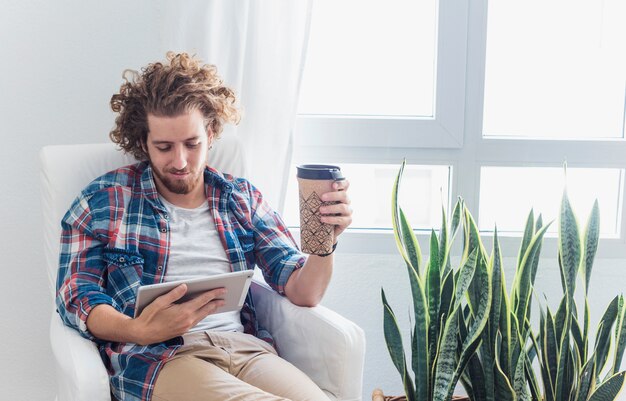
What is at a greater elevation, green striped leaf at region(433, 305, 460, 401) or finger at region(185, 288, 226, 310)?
finger at region(185, 288, 226, 310)

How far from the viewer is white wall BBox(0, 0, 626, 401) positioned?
216 cm

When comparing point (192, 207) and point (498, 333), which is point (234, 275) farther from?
point (498, 333)

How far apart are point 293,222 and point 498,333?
885 mm

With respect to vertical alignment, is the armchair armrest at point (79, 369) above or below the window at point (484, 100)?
below

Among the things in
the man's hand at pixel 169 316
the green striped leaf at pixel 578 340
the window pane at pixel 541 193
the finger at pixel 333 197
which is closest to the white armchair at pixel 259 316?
the man's hand at pixel 169 316

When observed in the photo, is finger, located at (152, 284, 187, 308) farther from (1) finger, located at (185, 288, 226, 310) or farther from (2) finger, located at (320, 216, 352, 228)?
(2) finger, located at (320, 216, 352, 228)

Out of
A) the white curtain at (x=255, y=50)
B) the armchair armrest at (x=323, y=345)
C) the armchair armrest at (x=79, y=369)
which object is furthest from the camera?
the white curtain at (x=255, y=50)

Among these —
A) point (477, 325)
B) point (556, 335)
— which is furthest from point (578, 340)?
point (477, 325)

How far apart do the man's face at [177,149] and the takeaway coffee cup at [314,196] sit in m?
0.39

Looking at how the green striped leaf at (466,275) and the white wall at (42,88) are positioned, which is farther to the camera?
the white wall at (42,88)

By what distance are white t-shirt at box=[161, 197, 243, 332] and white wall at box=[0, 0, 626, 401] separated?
64 centimetres

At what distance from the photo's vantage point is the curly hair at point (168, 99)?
1703 mm

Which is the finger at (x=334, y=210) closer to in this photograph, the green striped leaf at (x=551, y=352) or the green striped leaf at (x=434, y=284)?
the green striped leaf at (x=434, y=284)

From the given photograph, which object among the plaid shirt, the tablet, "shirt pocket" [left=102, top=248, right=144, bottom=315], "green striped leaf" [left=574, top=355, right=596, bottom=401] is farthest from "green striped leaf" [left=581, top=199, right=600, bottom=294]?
"shirt pocket" [left=102, top=248, right=144, bottom=315]
